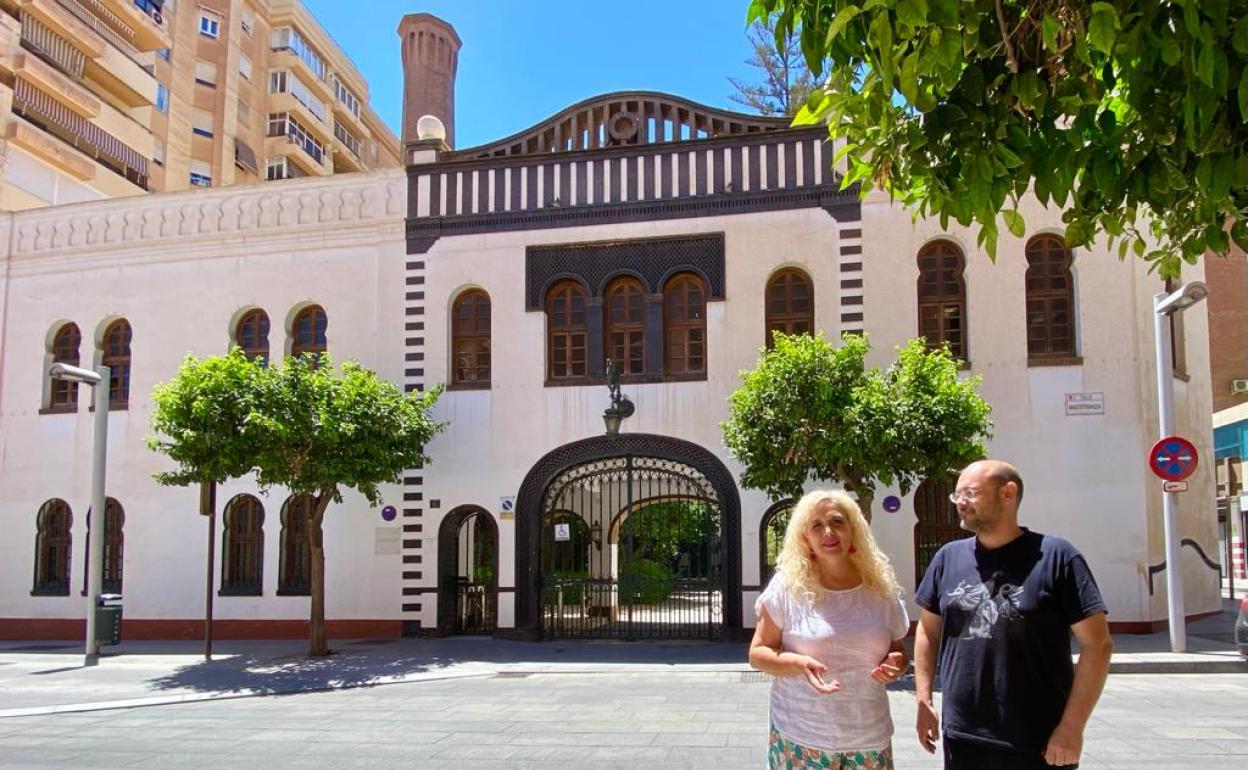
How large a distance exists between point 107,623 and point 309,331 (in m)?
6.24

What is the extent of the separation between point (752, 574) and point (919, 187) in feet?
43.9

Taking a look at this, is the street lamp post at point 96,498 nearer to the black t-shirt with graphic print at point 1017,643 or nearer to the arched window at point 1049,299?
the arched window at point 1049,299

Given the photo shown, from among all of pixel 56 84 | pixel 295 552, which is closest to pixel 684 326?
pixel 295 552

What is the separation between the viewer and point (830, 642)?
4422 mm

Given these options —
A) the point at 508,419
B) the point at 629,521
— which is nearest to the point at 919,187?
the point at 629,521

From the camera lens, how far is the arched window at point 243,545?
20.1 m

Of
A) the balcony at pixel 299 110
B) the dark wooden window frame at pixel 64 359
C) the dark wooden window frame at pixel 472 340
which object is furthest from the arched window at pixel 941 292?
the balcony at pixel 299 110

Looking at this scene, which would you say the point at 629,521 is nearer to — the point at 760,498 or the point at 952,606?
the point at 760,498

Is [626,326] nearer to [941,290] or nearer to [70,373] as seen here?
[941,290]

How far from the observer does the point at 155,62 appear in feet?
127

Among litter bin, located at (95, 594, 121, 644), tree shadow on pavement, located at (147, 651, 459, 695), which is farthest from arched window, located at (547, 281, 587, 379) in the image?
litter bin, located at (95, 594, 121, 644)

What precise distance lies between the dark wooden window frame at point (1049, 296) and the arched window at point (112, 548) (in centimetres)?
1648

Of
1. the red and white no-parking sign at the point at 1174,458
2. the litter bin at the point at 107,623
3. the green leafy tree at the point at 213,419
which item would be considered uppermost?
the green leafy tree at the point at 213,419

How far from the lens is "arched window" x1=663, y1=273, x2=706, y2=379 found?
18797 millimetres
